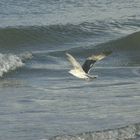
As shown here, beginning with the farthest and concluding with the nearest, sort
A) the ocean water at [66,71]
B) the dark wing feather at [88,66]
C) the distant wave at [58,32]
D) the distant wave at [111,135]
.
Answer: the distant wave at [58,32] → the dark wing feather at [88,66] → the ocean water at [66,71] → the distant wave at [111,135]

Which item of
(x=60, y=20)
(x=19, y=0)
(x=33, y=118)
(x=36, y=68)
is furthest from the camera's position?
(x=19, y=0)

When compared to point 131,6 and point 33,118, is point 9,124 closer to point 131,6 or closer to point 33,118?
point 33,118

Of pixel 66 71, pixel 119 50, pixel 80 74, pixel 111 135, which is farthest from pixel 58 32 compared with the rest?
pixel 111 135

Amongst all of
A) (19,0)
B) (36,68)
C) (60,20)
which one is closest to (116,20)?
(60,20)

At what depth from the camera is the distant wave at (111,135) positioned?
24.0 feet

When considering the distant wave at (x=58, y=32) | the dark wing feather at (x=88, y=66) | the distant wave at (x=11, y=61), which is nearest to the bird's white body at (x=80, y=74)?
the dark wing feather at (x=88, y=66)

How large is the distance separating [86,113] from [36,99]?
3.42ft

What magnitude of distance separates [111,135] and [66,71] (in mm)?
4236

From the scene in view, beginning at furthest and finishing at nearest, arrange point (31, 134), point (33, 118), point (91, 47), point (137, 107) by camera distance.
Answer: point (91, 47)
point (137, 107)
point (33, 118)
point (31, 134)

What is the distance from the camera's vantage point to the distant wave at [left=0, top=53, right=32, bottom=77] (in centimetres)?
1175

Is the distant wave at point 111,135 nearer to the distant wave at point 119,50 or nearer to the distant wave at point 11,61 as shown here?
the distant wave at point 11,61

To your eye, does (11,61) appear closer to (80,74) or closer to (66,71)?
(66,71)

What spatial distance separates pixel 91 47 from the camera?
14.5 meters

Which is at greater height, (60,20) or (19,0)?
(19,0)
